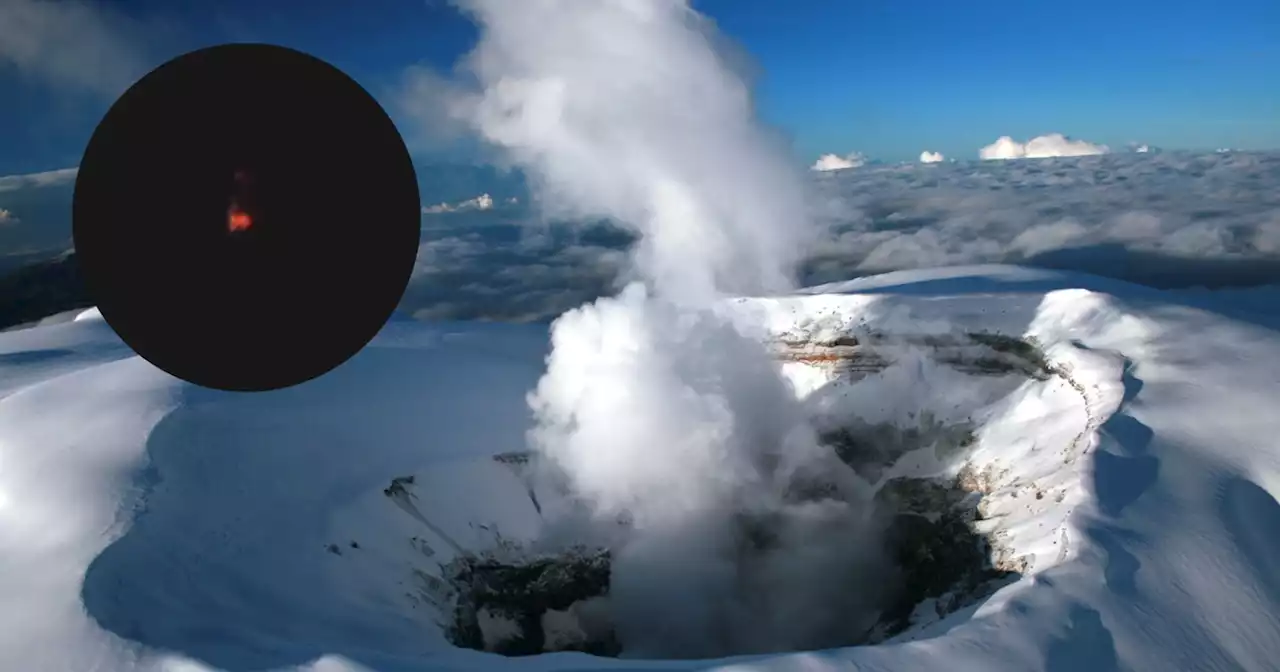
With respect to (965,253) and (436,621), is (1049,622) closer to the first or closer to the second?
(436,621)

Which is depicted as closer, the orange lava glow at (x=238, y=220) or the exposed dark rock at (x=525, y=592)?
the orange lava glow at (x=238, y=220)

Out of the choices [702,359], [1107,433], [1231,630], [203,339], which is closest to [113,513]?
[203,339]

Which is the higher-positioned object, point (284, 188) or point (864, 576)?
point (284, 188)
